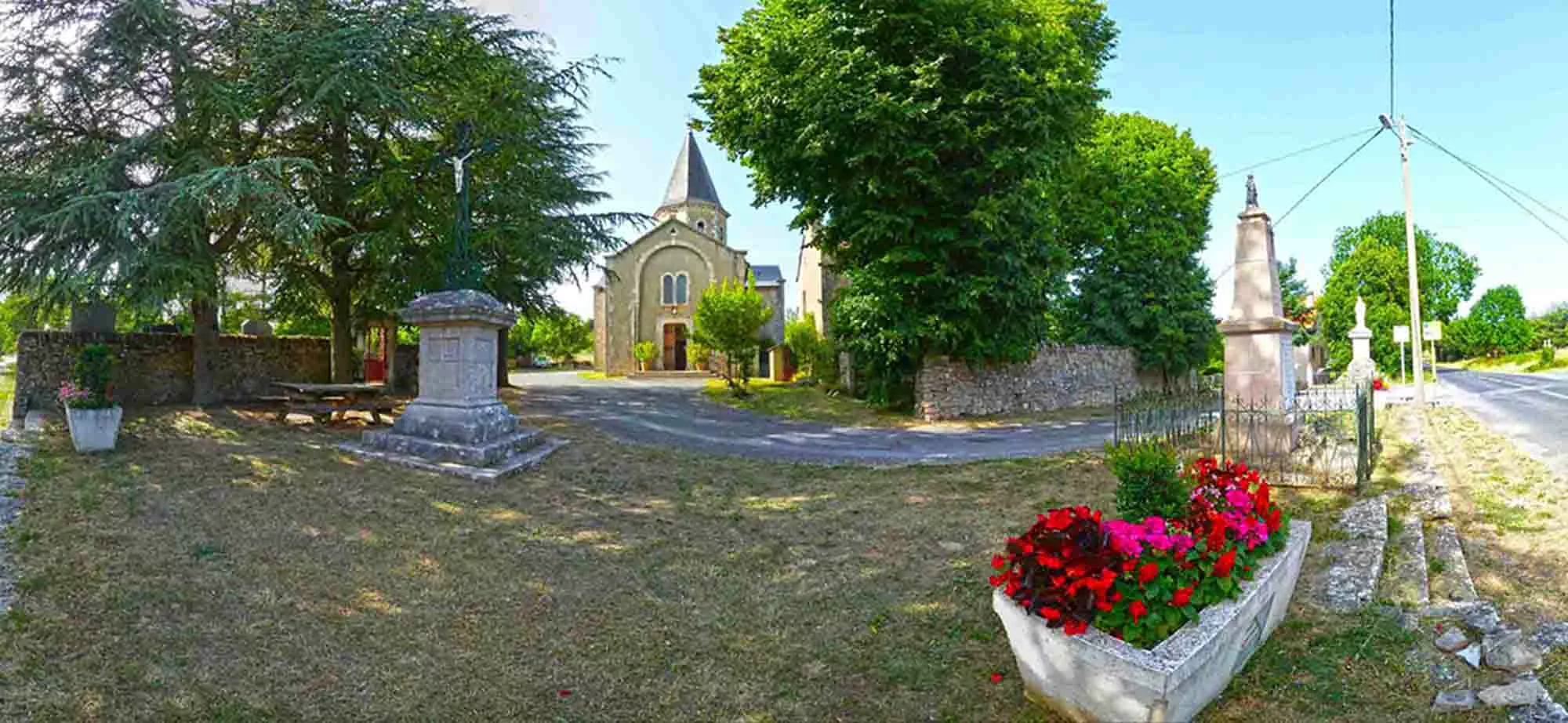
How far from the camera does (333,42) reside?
10508 mm

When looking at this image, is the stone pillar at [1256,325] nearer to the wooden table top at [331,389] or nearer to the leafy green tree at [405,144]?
the leafy green tree at [405,144]

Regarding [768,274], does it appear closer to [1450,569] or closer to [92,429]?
[92,429]

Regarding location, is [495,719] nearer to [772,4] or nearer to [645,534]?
[645,534]

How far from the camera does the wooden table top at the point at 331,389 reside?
10242 millimetres

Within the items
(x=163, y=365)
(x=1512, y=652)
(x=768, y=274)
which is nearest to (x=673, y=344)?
(x=768, y=274)

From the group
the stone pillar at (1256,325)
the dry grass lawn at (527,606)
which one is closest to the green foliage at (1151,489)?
the dry grass lawn at (527,606)

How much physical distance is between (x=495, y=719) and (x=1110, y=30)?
20566 mm

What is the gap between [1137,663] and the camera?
263cm

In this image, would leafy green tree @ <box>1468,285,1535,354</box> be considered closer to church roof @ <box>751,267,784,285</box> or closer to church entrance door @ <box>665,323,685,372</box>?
church roof @ <box>751,267,784,285</box>

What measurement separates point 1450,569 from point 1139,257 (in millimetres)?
21102

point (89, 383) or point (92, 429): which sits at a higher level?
point (89, 383)

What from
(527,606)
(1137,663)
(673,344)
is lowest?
(527,606)

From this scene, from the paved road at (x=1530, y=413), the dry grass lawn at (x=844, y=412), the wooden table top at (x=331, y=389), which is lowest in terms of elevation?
the dry grass lawn at (x=844, y=412)

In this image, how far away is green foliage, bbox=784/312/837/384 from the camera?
2481cm
